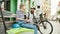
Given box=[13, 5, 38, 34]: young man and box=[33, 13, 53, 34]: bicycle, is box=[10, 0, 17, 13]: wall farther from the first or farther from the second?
box=[33, 13, 53, 34]: bicycle

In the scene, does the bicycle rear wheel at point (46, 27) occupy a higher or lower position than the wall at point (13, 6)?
lower

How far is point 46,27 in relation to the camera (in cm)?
371

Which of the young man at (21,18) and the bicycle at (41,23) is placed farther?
the bicycle at (41,23)

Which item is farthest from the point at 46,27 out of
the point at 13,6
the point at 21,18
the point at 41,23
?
the point at 13,6

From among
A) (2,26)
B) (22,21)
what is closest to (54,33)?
(22,21)

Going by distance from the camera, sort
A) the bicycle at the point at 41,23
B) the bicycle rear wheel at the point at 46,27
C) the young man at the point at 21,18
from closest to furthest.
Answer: the young man at the point at 21,18, the bicycle at the point at 41,23, the bicycle rear wheel at the point at 46,27

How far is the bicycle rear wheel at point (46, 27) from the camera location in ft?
11.8

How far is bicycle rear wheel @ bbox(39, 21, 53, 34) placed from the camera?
142 inches

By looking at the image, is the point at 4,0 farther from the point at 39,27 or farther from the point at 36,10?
the point at 39,27

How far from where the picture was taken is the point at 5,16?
3045mm

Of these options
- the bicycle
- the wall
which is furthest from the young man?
the bicycle

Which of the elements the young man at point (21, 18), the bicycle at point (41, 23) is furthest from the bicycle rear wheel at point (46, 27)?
the young man at point (21, 18)

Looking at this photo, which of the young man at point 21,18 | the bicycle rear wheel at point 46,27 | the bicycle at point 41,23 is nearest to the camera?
the young man at point 21,18

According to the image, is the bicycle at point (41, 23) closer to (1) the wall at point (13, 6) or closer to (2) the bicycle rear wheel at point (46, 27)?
(2) the bicycle rear wheel at point (46, 27)
